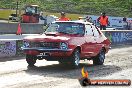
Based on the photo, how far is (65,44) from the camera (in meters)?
13.6

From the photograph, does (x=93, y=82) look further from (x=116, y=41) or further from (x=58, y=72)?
(x=116, y=41)

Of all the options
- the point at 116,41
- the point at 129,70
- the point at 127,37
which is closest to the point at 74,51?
the point at 129,70

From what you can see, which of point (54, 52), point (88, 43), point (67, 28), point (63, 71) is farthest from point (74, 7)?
point (63, 71)

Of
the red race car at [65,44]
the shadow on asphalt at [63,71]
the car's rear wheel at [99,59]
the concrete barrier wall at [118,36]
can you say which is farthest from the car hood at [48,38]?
the concrete barrier wall at [118,36]

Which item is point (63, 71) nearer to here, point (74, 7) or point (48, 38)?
point (48, 38)

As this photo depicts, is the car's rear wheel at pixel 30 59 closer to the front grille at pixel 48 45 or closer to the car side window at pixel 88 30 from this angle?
the front grille at pixel 48 45

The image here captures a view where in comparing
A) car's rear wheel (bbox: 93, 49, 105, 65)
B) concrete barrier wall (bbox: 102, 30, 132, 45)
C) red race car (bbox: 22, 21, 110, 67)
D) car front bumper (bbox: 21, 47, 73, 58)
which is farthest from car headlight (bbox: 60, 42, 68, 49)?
concrete barrier wall (bbox: 102, 30, 132, 45)

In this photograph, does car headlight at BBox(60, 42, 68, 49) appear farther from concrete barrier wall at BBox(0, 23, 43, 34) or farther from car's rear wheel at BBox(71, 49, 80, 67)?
concrete barrier wall at BBox(0, 23, 43, 34)

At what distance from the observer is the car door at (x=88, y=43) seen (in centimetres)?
1484

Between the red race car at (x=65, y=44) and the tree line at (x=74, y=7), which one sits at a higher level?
the red race car at (x=65, y=44)

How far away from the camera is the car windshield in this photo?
14672 mm

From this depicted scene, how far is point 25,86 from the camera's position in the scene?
10016 mm

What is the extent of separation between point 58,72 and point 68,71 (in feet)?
1.37

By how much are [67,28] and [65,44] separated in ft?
4.35
